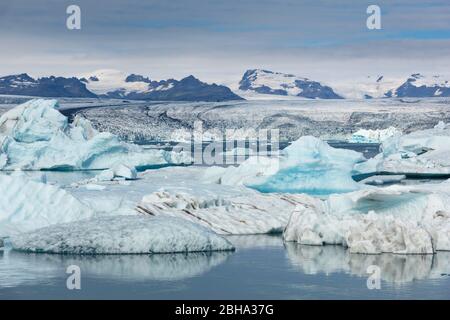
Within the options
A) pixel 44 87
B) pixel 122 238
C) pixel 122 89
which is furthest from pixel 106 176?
pixel 122 89

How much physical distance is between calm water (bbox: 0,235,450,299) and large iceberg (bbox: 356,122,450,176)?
15322mm

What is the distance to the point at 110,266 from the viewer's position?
28.7 ft

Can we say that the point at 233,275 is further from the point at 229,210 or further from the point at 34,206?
the point at 34,206

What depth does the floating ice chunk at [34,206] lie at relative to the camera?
11.3 m

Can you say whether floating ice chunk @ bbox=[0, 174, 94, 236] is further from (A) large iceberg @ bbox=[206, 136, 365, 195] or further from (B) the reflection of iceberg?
(A) large iceberg @ bbox=[206, 136, 365, 195]

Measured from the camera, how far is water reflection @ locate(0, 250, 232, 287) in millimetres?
8211

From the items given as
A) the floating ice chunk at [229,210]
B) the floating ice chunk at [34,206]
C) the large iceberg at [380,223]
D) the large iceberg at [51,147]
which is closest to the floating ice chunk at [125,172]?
the large iceberg at [51,147]

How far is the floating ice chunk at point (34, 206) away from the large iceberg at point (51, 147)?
13.6m

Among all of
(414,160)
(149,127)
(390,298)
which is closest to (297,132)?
(149,127)

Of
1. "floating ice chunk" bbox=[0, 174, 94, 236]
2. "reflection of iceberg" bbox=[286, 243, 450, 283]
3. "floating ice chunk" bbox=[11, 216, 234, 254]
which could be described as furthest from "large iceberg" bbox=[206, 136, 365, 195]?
"floating ice chunk" bbox=[11, 216, 234, 254]

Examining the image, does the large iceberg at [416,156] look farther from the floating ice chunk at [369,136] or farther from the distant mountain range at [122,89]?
the distant mountain range at [122,89]

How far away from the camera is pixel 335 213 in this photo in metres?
11.3
